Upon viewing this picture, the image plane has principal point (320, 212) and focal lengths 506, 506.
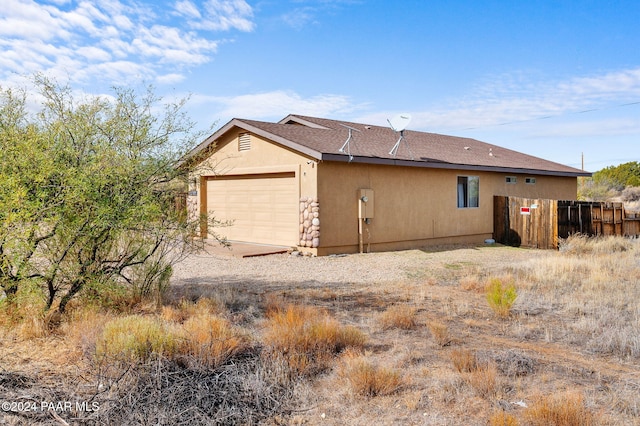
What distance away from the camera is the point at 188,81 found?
30.9 ft

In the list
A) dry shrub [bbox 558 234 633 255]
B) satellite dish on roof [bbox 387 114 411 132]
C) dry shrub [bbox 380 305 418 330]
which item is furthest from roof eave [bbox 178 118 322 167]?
dry shrub [bbox 558 234 633 255]

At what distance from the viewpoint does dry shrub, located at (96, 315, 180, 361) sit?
15.9 ft

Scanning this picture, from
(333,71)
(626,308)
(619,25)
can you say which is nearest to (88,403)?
(626,308)

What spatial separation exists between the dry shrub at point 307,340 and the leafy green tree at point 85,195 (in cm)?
231

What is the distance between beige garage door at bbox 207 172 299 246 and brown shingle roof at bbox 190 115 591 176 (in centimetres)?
143

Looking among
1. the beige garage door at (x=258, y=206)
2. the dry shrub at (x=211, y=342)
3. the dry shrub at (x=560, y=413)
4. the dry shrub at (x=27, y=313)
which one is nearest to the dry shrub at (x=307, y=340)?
the dry shrub at (x=211, y=342)

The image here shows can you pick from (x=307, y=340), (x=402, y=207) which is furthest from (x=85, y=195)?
(x=402, y=207)

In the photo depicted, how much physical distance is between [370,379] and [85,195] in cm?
397

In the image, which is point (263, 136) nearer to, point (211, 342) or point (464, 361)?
point (211, 342)

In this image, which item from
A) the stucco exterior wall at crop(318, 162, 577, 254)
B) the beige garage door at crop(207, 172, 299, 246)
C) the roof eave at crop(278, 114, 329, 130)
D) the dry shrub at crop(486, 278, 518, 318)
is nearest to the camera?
the dry shrub at crop(486, 278, 518, 318)

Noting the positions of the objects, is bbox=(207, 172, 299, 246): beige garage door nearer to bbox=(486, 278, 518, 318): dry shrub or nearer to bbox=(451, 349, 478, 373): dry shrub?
bbox=(486, 278, 518, 318): dry shrub

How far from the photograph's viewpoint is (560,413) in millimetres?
3861

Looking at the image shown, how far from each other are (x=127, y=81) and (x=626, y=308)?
852 centimetres

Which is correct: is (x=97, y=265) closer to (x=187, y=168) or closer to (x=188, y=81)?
(x=187, y=168)
